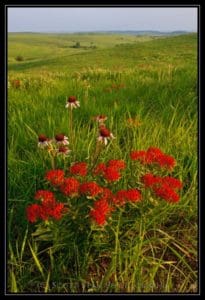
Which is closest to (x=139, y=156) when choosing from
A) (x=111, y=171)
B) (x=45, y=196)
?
(x=111, y=171)

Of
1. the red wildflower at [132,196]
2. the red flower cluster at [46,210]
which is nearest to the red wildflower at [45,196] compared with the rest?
the red flower cluster at [46,210]

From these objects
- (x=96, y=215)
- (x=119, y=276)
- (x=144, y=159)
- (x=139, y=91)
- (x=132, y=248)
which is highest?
(x=139, y=91)

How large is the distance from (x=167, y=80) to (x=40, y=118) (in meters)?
2.52

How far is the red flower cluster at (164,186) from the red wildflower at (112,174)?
0.17 m

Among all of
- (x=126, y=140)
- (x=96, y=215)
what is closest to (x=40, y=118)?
(x=126, y=140)

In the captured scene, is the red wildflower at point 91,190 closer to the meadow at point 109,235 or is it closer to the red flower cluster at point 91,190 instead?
the red flower cluster at point 91,190

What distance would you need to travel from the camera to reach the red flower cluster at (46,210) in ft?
8.02

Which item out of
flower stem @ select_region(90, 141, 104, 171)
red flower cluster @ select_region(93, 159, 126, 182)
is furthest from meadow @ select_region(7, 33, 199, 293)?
red flower cluster @ select_region(93, 159, 126, 182)

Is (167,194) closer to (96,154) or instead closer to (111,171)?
(111,171)

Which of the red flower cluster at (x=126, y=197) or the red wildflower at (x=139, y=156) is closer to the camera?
the red flower cluster at (x=126, y=197)

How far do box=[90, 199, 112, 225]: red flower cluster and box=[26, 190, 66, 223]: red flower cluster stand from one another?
0.60 feet

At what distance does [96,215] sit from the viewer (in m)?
2.40

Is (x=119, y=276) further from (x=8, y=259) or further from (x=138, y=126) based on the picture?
(x=138, y=126)

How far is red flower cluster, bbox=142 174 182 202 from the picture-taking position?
8.48ft
